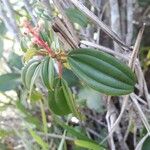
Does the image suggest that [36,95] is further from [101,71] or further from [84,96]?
[101,71]

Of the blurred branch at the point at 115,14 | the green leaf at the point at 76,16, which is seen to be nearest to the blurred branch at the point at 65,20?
the green leaf at the point at 76,16

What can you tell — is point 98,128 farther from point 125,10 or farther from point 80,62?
point 80,62

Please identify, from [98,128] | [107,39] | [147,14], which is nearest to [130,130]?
[98,128]

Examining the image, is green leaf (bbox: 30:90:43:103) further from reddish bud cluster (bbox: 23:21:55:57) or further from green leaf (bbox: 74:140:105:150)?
reddish bud cluster (bbox: 23:21:55:57)

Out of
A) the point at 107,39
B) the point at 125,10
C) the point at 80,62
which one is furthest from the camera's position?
the point at 107,39

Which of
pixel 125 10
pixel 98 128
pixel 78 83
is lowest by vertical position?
pixel 98 128

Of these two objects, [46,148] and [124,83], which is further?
[46,148]

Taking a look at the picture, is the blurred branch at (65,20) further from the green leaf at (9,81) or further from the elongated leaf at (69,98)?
the green leaf at (9,81)

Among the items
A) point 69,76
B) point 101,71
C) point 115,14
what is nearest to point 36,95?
point 69,76
